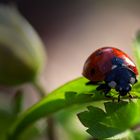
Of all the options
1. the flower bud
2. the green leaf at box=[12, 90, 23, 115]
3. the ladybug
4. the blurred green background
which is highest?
the flower bud

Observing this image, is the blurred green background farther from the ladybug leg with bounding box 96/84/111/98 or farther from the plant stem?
the ladybug leg with bounding box 96/84/111/98

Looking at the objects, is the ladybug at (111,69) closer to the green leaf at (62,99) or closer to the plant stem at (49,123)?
the green leaf at (62,99)

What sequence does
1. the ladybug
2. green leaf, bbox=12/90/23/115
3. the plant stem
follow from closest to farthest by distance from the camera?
the ladybug, green leaf, bbox=12/90/23/115, the plant stem

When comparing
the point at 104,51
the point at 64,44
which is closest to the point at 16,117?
the point at 104,51

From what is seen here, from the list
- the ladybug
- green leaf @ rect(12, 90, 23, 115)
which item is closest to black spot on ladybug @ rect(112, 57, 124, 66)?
the ladybug

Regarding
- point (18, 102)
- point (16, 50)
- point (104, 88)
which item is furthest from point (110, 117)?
point (16, 50)

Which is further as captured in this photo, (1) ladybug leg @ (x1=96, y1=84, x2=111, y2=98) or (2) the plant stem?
(2) the plant stem
